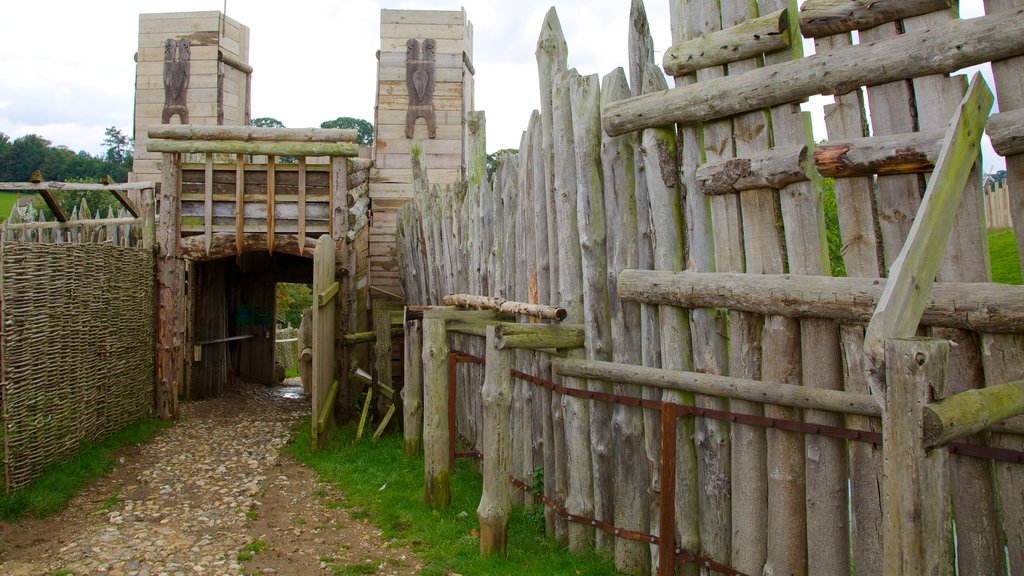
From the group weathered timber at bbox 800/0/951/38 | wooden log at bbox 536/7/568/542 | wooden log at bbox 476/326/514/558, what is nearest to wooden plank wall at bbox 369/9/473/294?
wooden log at bbox 536/7/568/542

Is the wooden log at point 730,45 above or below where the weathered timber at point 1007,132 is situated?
above

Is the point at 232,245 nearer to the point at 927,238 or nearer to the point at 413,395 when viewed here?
the point at 413,395

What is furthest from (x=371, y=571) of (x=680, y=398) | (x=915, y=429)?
(x=915, y=429)

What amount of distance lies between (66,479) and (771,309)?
641 cm

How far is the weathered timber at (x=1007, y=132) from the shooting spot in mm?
2559

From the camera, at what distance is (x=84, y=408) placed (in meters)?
7.44

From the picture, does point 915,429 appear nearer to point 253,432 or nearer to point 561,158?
point 561,158

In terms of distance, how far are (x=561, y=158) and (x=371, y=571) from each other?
3.03 metres

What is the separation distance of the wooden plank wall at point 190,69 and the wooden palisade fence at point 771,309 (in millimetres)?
10198

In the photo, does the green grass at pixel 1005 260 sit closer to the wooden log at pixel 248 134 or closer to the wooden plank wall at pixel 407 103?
the wooden log at pixel 248 134

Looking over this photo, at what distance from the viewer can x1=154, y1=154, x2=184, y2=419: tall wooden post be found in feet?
31.6

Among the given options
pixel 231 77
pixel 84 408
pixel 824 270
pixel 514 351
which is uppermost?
pixel 231 77

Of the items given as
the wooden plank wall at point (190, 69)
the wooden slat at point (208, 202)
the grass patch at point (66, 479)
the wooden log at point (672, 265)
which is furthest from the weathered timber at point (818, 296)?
the wooden plank wall at point (190, 69)

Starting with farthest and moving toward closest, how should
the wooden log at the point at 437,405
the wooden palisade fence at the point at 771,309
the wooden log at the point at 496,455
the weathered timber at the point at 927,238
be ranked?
the wooden log at the point at 437,405
the wooden log at the point at 496,455
the wooden palisade fence at the point at 771,309
the weathered timber at the point at 927,238
